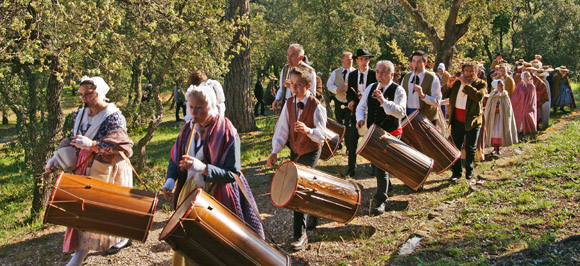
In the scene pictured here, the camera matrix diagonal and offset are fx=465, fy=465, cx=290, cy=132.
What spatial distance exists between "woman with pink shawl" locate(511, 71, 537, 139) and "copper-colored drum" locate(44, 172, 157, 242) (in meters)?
9.60

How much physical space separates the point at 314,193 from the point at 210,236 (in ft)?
4.32

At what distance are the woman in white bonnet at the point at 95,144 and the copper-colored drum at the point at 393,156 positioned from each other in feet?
8.53

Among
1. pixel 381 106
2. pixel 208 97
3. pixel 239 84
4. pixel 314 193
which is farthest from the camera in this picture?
pixel 239 84

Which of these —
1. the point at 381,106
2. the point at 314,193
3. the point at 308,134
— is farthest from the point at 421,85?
the point at 314,193

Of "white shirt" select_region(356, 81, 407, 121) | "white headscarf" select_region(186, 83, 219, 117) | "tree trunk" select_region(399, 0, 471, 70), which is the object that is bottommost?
"white shirt" select_region(356, 81, 407, 121)

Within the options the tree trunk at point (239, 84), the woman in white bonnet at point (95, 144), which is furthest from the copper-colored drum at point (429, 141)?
the tree trunk at point (239, 84)

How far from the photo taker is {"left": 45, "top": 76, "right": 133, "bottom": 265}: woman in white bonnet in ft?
14.9

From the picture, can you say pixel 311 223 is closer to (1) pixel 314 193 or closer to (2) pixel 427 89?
(1) pixel 314 193

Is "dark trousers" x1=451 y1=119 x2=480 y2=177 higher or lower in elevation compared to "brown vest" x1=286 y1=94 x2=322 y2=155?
lower

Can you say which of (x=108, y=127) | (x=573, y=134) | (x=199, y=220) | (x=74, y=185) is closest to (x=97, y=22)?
(x=108, y=127)

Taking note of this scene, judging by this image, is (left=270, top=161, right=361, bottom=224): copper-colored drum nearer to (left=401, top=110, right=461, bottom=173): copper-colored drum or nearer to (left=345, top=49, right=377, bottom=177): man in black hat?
(left=401, top=110, right=461, bottom=173): copper-colored drum

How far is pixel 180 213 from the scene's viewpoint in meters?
3.37

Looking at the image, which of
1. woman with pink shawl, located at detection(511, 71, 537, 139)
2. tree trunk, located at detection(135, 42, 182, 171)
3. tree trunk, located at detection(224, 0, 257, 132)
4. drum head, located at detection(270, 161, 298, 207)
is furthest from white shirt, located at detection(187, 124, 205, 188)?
woman with pink shawl, located at detection(511, 71, 537, 139)

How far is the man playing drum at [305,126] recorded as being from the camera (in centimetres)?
484
